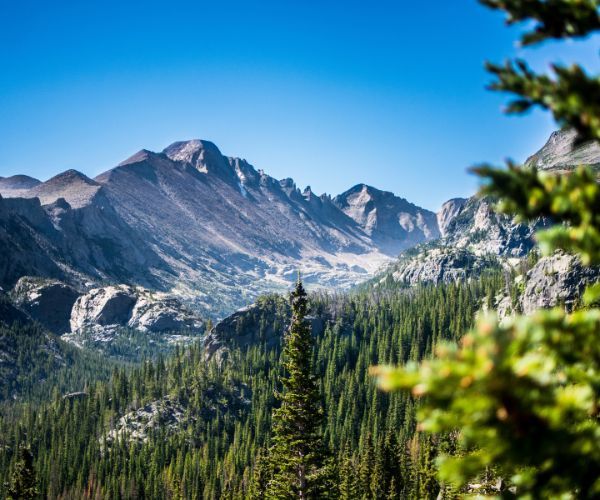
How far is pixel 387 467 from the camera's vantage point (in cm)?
6662

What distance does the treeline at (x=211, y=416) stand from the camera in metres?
122

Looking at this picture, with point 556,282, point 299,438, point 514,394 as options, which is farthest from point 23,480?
point 556,282

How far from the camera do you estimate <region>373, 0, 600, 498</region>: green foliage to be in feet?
11.4

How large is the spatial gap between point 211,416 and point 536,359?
6388 inches

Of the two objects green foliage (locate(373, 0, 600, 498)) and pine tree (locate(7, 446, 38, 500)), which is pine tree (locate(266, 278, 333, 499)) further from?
green foliage (locate(373, 0, 600, 498))

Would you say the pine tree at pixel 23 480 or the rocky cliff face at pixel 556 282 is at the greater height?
the rocky cliff face at pixel 556 282

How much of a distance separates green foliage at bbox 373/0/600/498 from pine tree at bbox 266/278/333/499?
85.8 ft

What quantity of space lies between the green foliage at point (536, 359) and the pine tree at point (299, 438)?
26.1m

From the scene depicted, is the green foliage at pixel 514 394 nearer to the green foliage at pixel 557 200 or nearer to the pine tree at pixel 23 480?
the green foliage at pixel 557 200

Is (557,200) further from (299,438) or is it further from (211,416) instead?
(211,416)

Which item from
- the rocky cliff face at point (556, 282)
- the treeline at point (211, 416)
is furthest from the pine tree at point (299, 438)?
the rocky cliff face at point (556, 282)

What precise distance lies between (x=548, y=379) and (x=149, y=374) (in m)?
191

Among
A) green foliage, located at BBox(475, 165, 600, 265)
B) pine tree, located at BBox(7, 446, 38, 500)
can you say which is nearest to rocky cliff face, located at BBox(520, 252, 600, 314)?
pine tree, located at BBox(7, 446, 38, 500)

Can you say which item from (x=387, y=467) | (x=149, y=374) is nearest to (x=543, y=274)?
(x=387, y=467)
